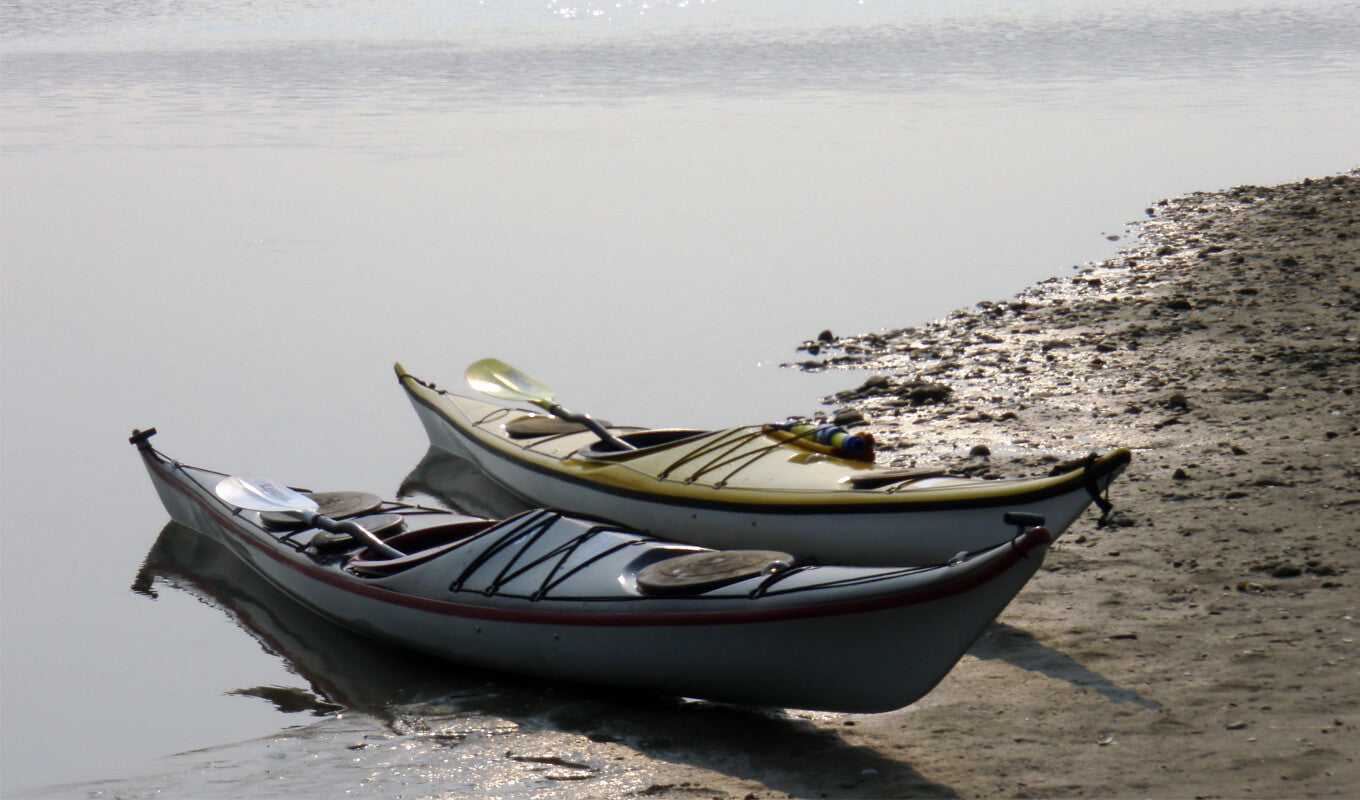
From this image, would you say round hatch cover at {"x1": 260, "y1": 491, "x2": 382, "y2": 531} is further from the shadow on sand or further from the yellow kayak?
the shadow on sand

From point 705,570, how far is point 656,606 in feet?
0.70

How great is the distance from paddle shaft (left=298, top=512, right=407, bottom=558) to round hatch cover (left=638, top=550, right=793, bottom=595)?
145 cm

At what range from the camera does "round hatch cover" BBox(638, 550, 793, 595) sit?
500 centimetres

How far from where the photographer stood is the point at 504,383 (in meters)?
8.56

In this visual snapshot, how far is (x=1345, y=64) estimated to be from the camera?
95.9ft

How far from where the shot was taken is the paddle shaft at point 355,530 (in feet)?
20.5

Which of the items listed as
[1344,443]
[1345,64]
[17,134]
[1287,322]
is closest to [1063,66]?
[1345,64]

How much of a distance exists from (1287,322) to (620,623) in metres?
6.32

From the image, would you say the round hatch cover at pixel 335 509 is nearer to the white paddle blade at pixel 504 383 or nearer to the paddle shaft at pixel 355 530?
the paddle shaft at pixel 355 530

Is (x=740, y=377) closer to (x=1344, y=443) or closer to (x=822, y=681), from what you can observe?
(x=1344, y=443)

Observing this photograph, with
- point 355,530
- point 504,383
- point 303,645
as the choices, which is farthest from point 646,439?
point 303,645

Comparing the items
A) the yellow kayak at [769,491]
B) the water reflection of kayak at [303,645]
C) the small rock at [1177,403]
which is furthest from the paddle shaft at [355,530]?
the small rock at [1177,403]

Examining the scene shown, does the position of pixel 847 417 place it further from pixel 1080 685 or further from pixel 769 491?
pixel 1080 685

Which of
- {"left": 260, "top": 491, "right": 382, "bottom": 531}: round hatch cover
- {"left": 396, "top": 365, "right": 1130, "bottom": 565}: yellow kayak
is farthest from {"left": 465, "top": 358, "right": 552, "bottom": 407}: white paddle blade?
{"left": 260, "top": 491, "right": 382, "bottom": 531}: round hatch cover
